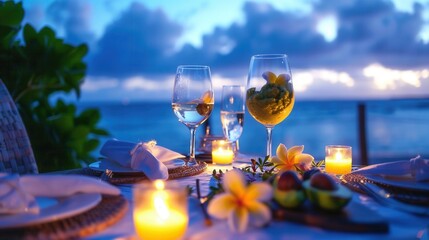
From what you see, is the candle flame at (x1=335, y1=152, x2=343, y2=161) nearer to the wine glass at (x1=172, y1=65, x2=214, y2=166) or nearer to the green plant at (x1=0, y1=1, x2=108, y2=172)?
the wine glass at (x1=172, y1=65, x2=214, y2=166)

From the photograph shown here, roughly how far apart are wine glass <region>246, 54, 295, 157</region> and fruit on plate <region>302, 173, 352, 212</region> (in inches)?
25.7

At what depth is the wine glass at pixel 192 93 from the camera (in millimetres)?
1479

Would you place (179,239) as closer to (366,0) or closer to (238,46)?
(238,46)

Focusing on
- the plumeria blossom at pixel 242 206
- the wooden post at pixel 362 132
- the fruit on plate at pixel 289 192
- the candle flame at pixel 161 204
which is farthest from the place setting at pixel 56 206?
the wooden post at pixel 362 132

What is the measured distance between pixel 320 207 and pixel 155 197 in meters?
0.31

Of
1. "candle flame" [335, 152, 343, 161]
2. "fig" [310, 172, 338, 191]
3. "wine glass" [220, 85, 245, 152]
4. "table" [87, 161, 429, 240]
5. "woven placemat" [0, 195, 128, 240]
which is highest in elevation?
"wine glass" [220, 85, 245, 152]

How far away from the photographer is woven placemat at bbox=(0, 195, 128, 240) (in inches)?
26.4

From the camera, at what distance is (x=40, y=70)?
331 centimetres

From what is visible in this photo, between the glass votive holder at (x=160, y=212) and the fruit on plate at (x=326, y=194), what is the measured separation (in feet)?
0.80

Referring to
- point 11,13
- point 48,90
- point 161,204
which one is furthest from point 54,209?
point 48,90

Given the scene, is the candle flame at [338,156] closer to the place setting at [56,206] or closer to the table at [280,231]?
the table at [280,231]

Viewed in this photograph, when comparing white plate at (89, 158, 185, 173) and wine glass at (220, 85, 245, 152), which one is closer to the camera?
white plate at (89, 158, 185, 173)

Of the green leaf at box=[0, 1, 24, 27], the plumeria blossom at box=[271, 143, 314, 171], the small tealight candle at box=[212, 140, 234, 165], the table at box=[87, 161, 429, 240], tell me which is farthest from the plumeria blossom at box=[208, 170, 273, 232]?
the green leaf at box=[0, 1, 24, 27]

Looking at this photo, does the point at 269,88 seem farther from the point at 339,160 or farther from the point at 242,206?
the point at 242,206
